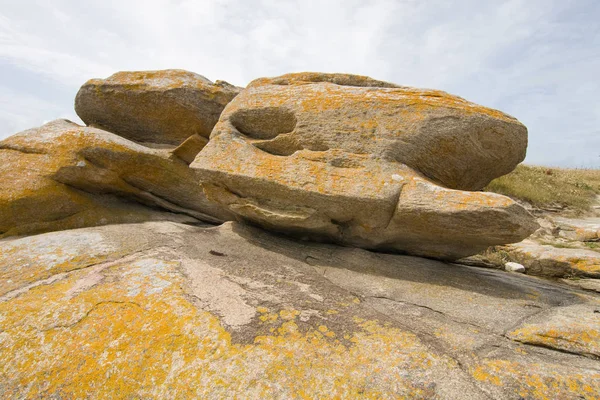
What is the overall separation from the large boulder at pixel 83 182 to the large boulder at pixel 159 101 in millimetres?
1457

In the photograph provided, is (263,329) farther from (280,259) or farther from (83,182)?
(83,182)

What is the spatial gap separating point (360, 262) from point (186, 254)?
143 inches

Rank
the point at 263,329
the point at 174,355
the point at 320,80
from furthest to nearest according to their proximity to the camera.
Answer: the point at 320,80 < the point at 263,329 < the point at 174,355

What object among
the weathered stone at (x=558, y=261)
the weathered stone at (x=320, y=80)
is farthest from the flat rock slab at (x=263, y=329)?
the weathered stone at (x=320, y=80)

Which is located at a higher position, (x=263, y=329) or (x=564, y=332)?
(x=564, y=332)

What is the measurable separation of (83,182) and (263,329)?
7374 mm

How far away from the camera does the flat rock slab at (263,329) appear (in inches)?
139

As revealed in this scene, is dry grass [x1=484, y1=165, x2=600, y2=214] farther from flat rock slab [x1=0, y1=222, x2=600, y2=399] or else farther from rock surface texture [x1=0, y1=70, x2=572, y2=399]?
flat rock slab [x1=0, y1=222, x2=600, y2=399]

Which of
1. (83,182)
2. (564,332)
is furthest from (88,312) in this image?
(564,332)

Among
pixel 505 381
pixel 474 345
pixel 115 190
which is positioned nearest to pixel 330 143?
pixel 474 345

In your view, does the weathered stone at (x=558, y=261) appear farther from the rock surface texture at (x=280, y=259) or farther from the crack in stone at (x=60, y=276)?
the crack in stone at (x=60, y=276)

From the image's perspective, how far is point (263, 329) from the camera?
4215 millimetres

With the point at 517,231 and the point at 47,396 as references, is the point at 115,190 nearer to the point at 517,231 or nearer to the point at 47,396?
Answer: the point at 47,396

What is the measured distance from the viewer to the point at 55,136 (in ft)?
28.8
